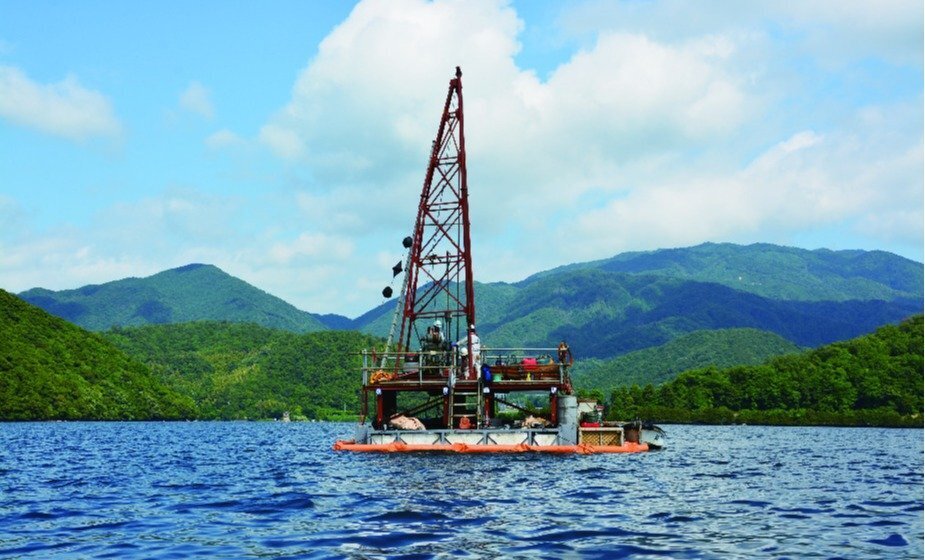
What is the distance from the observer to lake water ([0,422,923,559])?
827 inches

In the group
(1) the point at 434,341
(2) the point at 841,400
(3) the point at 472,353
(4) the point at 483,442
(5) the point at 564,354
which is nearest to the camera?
(4) the point at 483,442

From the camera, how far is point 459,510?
27594 millimetres

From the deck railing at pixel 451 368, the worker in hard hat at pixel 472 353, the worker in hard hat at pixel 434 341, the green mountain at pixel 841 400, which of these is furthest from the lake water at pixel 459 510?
the green mountain at pixel 841 400

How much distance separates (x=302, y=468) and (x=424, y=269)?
30.1 metres

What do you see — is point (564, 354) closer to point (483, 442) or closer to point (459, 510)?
point (483, 442)

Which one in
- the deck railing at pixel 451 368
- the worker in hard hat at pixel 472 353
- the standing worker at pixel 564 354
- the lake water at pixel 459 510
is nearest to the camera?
the lake water at pixel 459 510

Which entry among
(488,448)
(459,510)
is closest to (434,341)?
(488,448)

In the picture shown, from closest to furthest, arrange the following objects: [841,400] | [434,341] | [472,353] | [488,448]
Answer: [488,448] → [472,353] → [434,341] → [841,400]

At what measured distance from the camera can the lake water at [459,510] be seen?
68.9ft

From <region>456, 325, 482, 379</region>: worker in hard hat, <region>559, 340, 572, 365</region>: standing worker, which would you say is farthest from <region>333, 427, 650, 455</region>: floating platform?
<region>456, 325, 482, 379</region>: worker in hard hat

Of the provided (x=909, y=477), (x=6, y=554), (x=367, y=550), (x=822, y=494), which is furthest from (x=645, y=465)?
(x=6, y=554)

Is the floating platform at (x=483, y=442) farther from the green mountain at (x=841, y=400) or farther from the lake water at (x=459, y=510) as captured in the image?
the green mountain at (x=841, y=400)

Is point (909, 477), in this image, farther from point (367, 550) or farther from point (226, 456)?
point (226, 456)

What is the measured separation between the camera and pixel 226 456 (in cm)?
5956
